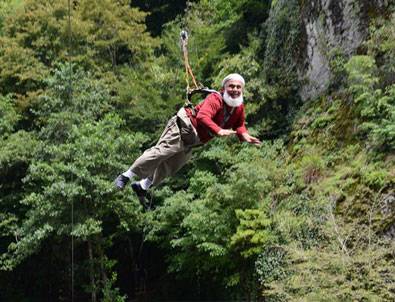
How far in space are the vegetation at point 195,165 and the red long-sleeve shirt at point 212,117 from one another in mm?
3985

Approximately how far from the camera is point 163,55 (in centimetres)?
1727

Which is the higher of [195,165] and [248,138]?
[195,165]

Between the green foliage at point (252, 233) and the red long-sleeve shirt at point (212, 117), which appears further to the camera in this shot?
the green foliage at point (252, 233)

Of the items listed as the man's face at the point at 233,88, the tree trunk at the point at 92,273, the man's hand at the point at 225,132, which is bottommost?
the tree trunk at the point at 92,273

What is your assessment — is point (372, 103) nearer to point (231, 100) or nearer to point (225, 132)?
point (231, 100)

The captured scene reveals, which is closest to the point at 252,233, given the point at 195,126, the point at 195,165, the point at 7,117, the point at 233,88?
the point at 195,165

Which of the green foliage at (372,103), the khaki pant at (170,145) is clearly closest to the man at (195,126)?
the khaki pant at (170,145)

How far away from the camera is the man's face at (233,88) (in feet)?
15.4

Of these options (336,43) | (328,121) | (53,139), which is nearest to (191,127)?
(328,121)

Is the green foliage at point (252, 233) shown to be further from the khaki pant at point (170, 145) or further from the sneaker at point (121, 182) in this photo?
the sneaker at point (121, 182)

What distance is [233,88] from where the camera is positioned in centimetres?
471

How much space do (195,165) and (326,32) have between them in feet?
14.4

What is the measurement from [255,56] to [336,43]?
2963 mm

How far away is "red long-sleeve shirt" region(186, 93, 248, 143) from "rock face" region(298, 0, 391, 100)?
824cm
